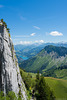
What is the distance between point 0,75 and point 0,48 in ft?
27.5

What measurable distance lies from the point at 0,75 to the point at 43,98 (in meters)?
31.5

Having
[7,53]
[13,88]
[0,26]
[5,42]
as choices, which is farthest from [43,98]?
[0,26]

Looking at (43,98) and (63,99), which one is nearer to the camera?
(43,98)

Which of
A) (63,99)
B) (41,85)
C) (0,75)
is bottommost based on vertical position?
(63,99)

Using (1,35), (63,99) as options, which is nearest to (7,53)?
(1,35)

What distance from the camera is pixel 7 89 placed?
26.0 m

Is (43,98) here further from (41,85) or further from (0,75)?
(0,75)

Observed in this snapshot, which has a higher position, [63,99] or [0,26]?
A: [0,26]

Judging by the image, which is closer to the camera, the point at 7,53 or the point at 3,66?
the point at 3,66

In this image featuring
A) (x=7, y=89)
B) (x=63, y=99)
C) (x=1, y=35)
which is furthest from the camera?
(x=63, y=99)

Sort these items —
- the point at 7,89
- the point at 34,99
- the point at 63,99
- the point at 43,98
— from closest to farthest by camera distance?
the point at 7,89 → the point at 43,98 → the point at 34,99 → the point at 63,99

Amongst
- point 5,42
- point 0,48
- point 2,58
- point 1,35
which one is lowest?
point 2,58

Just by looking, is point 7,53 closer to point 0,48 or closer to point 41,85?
point 0,48

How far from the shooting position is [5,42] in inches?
1141
